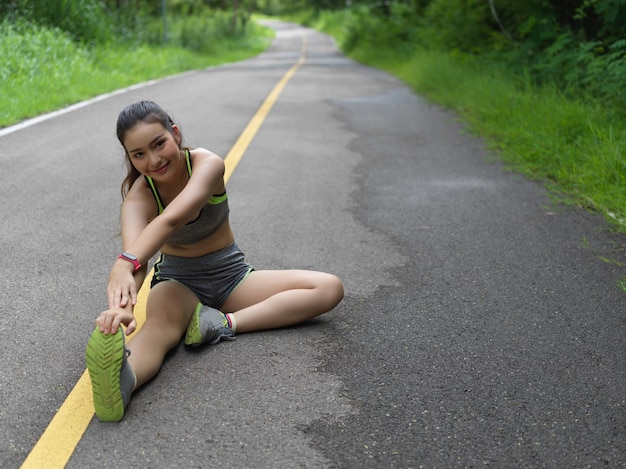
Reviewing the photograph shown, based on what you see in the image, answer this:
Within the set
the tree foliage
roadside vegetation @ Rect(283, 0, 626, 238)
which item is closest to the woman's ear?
roadside vegetation @ Rect(283, 0, 626, 238)

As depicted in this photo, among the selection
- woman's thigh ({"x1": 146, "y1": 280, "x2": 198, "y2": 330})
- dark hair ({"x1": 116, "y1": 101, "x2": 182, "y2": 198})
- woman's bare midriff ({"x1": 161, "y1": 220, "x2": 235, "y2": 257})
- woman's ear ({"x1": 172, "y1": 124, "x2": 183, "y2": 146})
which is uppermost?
dark hair ({"x1": 116, "y1": 101, "x2": 182, "y2": 198})

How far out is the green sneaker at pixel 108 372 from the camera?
9.32 ft

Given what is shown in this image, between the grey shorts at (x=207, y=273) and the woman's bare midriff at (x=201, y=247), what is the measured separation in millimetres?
20

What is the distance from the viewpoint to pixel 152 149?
135 inches

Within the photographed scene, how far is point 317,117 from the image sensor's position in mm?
11750

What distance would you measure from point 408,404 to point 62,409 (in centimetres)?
125

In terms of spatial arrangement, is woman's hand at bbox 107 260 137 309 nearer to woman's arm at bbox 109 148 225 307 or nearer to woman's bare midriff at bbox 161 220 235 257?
woman's arm at bbox 109 148 225 307

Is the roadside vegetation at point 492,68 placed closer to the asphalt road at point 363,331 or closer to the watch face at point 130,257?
the asphalt road at point 363,331

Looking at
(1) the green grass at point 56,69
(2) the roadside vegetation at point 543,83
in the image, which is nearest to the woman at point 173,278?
(2) the roadside vegetation at point 543,83

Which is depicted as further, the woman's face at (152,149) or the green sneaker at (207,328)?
the green sneaker at (207,328)

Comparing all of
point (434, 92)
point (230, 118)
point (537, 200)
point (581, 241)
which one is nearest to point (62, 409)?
point (581, 241)

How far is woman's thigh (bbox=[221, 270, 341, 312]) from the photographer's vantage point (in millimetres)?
3891

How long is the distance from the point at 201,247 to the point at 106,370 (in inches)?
40.8

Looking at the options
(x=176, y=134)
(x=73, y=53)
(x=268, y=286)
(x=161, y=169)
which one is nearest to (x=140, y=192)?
(x=161, y=169)
